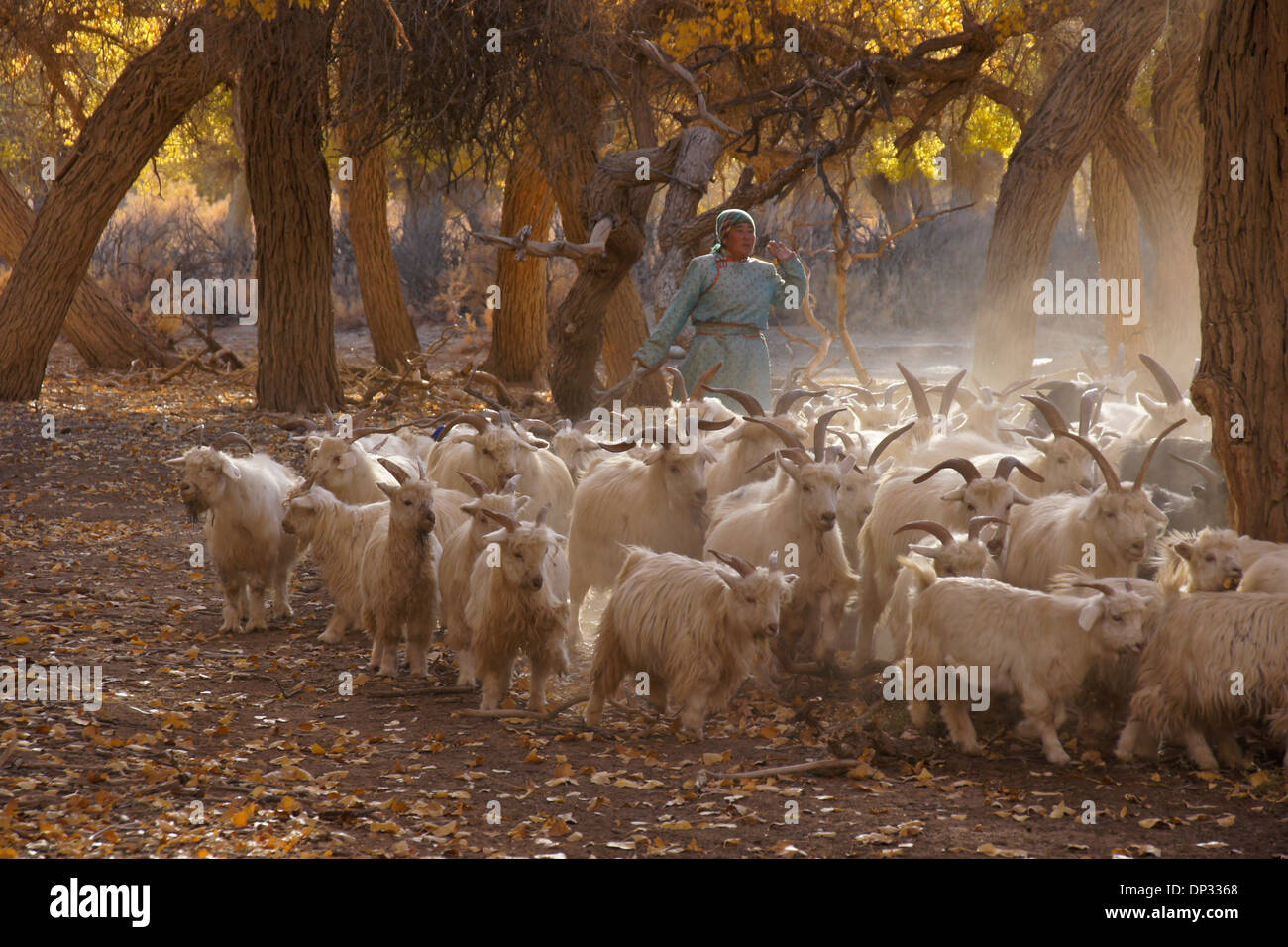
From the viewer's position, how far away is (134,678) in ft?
21.5

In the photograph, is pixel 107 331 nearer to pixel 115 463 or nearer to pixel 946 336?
Answer: pixel 115 463

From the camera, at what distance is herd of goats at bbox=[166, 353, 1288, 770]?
552cm

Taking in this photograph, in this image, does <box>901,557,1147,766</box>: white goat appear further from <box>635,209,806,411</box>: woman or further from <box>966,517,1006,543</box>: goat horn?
<box>635,209,806,411</box>: woman

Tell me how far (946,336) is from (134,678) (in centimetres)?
2228

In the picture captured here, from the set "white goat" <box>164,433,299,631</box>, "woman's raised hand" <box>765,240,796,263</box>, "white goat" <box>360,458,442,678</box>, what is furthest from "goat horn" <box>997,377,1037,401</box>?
"white goat" <box>164,433,299,631</box>

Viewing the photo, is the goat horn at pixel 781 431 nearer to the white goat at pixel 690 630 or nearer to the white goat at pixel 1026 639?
the white goat at pixel 690 630

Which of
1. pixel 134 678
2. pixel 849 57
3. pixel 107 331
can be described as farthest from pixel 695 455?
pixel 107 331

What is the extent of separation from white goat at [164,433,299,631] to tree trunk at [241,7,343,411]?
5891 mm

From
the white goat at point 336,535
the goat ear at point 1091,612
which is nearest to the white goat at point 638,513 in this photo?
the white goat at point 336,535

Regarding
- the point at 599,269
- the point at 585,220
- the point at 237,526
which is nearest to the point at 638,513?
the point at 237,526

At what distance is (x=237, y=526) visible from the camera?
770cm

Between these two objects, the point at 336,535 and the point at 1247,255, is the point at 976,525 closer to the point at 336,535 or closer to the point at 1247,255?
the point at 1247,255

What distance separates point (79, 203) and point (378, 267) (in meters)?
4.17

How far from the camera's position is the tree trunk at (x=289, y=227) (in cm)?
1280
